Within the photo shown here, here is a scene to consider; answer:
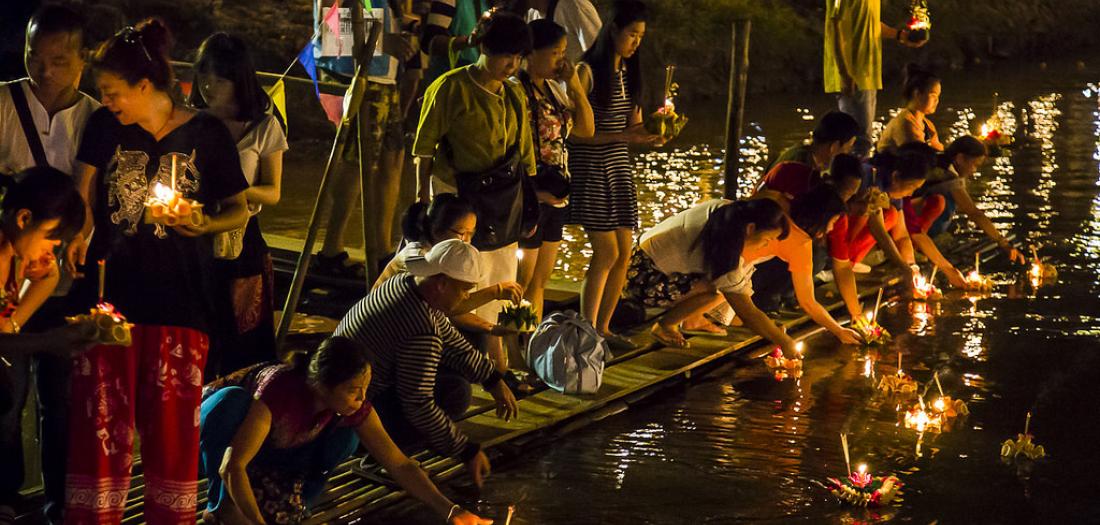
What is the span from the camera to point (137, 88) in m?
4.19

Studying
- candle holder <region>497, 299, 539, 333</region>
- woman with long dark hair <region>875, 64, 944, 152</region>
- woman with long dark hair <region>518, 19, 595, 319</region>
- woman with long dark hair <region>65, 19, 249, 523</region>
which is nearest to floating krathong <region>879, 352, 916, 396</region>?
woman with long dark hair <region>518, 19, 595, 319</region>

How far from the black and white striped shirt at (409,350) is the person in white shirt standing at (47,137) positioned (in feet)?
3.71

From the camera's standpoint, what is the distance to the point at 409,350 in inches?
208

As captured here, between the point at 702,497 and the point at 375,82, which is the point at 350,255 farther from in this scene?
the point at 702,497

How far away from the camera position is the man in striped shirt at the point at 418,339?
5.28 metres

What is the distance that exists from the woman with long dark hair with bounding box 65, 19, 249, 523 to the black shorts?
8.31ft

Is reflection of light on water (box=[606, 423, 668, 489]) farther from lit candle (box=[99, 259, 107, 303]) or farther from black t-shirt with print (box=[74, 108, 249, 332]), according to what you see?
lit candle (box=[99, 259, 107, 303])

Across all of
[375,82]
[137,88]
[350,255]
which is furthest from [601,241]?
[137,88]

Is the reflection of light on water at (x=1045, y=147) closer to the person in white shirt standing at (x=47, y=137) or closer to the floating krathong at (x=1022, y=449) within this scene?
the floating krathong at (x=1022, y=449)

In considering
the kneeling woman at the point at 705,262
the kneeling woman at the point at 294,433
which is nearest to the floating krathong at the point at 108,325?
the kneeling woman at the point at 294,433

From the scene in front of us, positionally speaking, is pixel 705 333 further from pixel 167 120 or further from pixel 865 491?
pixel 167 120

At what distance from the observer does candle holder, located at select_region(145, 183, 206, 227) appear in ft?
13.7

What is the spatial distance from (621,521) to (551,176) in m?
1.97

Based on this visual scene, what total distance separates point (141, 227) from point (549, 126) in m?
2.77
